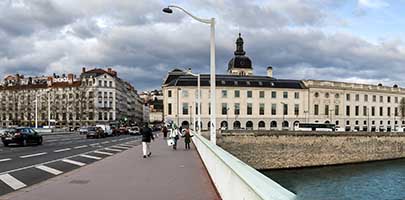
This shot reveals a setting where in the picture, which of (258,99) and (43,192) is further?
(258,99)

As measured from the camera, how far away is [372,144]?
64.4 metres

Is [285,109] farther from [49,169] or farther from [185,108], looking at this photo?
[49,169]

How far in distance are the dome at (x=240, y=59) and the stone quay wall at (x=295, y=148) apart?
64121 millimetres

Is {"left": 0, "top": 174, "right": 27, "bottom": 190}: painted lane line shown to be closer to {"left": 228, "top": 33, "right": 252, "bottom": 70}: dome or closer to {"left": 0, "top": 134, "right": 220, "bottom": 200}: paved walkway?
{"left": 0, "top": 134, "right": 220, "bottom": 200}: paved walkway

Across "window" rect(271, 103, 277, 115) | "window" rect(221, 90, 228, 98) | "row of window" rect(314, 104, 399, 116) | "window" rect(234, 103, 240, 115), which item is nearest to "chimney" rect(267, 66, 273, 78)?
"window" rect(271, 103, 277, 115)

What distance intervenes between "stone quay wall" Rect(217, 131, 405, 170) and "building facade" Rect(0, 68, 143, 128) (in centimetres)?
6559

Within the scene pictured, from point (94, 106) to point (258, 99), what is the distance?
46.3 meters

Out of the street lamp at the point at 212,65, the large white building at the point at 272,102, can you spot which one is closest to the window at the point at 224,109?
the large white building at the point at 272,102

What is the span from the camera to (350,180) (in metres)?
43.1

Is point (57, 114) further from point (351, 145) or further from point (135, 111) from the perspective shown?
point (351, 145)

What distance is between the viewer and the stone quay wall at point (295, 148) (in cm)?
5562

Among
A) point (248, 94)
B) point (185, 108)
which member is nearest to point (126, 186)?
point (185, 108)

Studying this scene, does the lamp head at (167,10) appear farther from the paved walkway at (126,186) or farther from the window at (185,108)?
the window at (185,108)

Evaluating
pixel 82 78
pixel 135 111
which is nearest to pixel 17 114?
pixel 82 78
